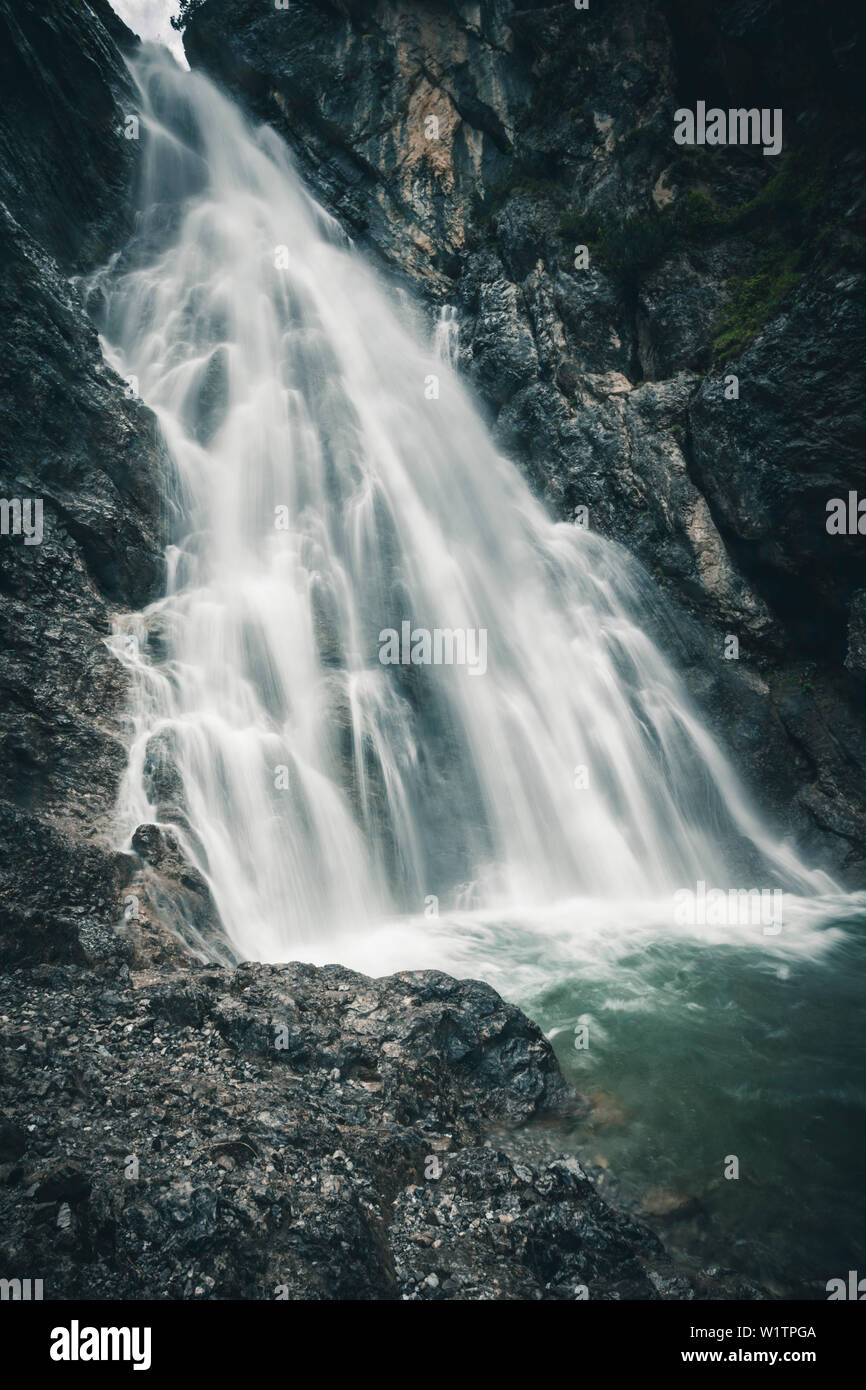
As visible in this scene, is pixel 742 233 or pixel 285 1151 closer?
pixel 285 1151

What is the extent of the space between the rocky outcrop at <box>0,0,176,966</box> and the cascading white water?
2.61 feet

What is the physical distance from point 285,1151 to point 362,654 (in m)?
10.8

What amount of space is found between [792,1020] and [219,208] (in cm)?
3096

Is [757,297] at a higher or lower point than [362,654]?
higher

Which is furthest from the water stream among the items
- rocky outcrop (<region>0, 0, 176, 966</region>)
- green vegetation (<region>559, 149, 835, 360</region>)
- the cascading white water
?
green vegetation (<region>559, 149, 835, 360</region>)

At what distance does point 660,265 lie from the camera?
19547mm

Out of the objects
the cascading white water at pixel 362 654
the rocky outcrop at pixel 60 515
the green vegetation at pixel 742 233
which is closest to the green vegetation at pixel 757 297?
the green vegetation at pixel 742 233

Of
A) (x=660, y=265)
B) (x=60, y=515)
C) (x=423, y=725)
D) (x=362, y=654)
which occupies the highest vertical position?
(x=660, y=265)

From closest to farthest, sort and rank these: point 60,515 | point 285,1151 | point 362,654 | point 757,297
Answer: point 285,1151 → point 60,515 → point 362,654 → point 757,297

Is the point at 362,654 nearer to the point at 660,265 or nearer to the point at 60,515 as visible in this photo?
the point at 60,515

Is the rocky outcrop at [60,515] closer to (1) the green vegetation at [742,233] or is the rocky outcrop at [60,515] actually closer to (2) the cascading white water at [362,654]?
(2) the cascading white water at [362,654]

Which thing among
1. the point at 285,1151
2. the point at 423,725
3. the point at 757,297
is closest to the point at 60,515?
the point at 423,725

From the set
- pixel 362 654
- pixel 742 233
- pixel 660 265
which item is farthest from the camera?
pixel 660 265

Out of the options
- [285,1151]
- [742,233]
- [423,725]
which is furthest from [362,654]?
[742,233]
